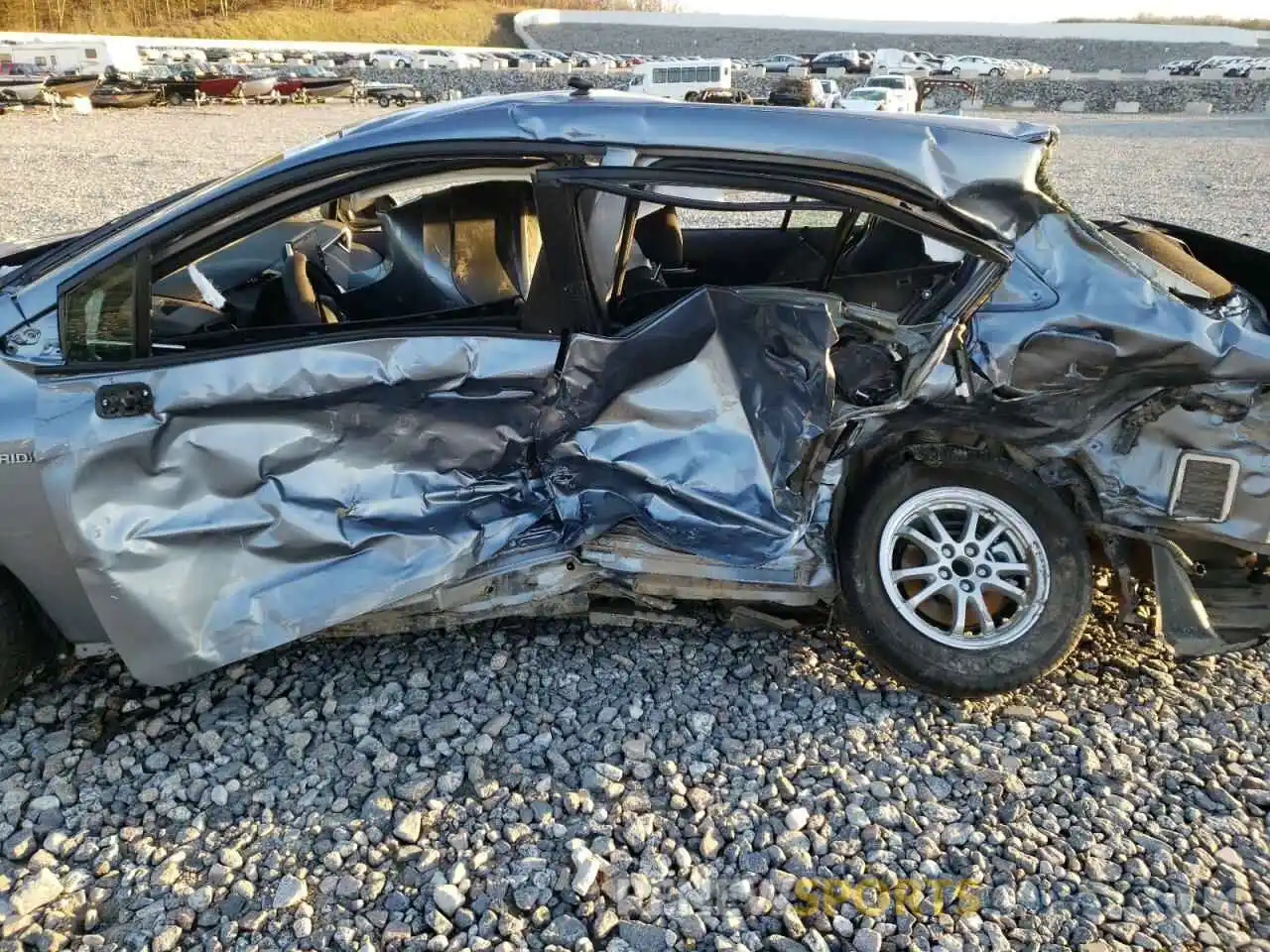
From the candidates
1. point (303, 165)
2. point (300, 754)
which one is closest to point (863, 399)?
point (303, 165)

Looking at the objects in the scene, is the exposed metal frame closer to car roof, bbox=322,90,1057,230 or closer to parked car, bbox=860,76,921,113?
car roof, bbox=322,90,1057,230

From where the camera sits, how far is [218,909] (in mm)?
2246

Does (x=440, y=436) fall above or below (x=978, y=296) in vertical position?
below

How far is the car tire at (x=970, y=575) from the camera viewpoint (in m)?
2.87

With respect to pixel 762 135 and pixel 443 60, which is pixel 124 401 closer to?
pixel 762 135

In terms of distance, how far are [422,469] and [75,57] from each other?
4859cm

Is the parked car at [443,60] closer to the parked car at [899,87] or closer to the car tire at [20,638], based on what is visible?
the parked car at [899,87]

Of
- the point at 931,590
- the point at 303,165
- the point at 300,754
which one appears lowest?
the point at 300,754

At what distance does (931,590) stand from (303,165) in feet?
7.46

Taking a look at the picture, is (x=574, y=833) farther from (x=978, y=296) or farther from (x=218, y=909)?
(x=978, y=296)

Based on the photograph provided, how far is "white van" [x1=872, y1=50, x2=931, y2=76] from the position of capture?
43.4m

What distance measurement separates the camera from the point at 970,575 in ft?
9.61

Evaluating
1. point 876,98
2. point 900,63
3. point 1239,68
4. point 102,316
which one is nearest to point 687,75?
point 876,98

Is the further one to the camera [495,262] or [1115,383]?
[495,262]
